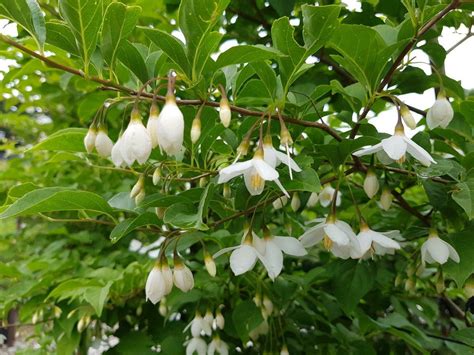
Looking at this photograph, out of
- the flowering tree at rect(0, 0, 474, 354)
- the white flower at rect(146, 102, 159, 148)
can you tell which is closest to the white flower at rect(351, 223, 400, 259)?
the flowering tree at rect(0, 0, 474, 354)

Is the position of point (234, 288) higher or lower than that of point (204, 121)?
lower

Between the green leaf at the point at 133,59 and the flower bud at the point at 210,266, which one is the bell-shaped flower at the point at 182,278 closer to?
the flower bud at the point at 210,266

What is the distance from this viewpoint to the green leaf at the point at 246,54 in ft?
3.12

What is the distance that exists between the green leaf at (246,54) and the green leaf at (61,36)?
282mm

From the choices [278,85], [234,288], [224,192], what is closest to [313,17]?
[278,85]

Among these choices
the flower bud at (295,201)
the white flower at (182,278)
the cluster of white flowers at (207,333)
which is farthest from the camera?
the cluster of white flowers at (207,333)

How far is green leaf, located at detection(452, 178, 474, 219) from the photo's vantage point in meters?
1.07

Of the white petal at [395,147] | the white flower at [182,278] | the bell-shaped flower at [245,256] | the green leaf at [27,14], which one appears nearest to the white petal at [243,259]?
the bell-shaped flower at [245,256]

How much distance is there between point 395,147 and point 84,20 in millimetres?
638

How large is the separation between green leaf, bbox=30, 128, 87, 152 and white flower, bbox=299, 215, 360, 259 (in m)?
0.57

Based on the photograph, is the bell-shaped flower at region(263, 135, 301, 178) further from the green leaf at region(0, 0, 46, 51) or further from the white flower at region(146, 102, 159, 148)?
the green leaf at region(0, 0, 46, 51)

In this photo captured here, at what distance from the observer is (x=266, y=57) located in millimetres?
981

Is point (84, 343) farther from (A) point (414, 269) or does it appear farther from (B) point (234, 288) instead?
(A) point (414, 269)

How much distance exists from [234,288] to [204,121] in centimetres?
87
